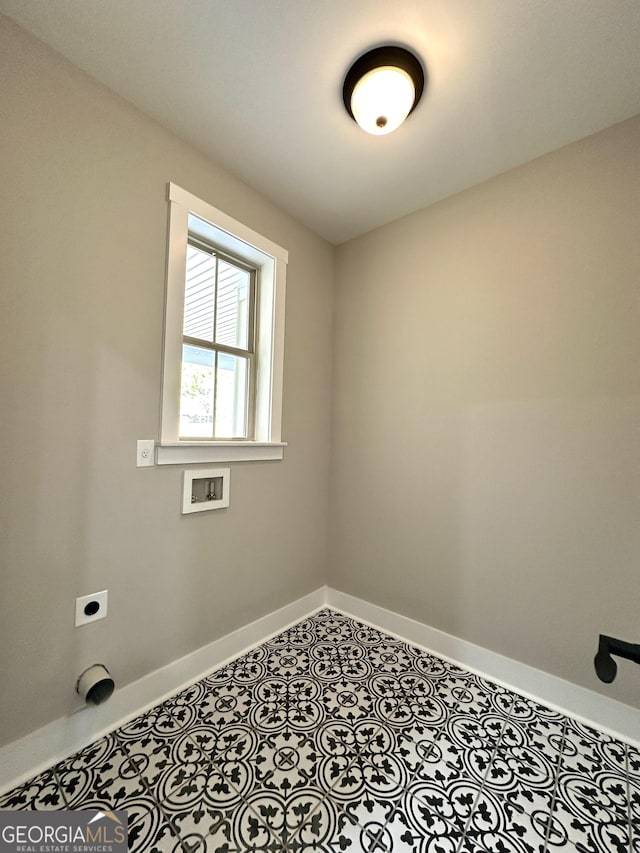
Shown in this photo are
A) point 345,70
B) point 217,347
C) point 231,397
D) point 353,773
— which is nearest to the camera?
point 353,773

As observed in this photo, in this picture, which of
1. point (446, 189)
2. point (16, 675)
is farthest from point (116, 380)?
point (446, 189)

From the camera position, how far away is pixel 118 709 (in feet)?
4.66

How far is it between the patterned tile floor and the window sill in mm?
1080

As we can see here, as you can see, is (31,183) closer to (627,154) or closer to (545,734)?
(627,154)

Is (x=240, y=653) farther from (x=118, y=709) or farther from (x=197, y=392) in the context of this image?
(x=197, y=392)

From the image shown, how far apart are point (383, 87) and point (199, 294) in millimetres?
1201

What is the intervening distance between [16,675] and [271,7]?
242 cm

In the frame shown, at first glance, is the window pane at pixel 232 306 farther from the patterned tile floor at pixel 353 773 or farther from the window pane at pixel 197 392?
the patterned tile floor at pixel 353 773

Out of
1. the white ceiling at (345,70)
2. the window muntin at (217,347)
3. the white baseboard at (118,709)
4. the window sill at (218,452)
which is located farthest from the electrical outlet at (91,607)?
the white ceiling at (345,70)

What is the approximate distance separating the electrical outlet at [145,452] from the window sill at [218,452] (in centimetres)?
2

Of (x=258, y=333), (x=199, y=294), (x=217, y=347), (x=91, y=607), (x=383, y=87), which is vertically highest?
(x=383, y=87)

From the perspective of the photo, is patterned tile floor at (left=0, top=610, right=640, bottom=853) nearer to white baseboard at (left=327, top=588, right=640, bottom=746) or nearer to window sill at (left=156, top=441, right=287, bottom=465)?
white baseboard at (left=327, top=588, right=640, bottom=746)

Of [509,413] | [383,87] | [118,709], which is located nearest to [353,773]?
[118,709]

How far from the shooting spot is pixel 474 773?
123 centimetres
